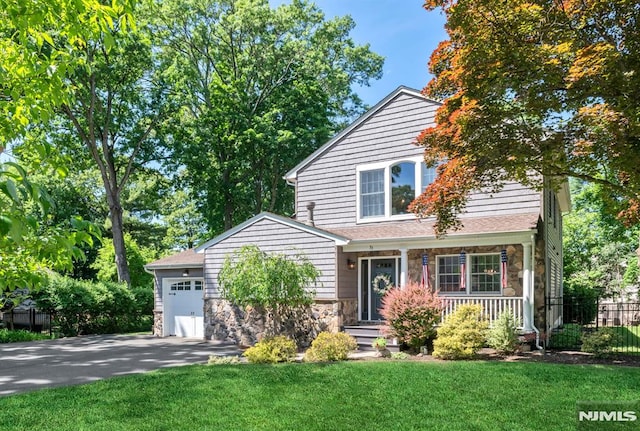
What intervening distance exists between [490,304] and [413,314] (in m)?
2.13

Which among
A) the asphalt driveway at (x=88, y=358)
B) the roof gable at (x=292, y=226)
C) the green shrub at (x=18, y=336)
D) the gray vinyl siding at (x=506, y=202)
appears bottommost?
the green shrub at (x=18, y=336)

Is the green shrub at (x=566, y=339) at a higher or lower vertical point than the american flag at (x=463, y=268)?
lower

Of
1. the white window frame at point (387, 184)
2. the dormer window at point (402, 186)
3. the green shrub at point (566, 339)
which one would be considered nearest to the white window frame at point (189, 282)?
the white window frame at point (387, 184)

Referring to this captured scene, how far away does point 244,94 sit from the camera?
1026 inches

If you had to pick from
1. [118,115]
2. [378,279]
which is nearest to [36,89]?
[378,279]

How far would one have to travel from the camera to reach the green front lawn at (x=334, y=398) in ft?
20.0

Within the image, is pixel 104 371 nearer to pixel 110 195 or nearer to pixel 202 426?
pixel 202 426

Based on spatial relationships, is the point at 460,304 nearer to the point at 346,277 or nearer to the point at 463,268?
the point at 463,268

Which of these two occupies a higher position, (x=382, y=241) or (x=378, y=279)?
(x=382, y=241)

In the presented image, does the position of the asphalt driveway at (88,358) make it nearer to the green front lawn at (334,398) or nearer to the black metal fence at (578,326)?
the green front lawn at (334,398)

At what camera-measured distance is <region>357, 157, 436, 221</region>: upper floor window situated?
1460 cm

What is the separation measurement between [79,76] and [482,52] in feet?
61.1

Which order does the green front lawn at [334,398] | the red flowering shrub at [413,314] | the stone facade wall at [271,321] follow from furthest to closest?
the stone facade wall at [271,321] → the red flowering shrub at [413,314] → the green front lawn at [334,398]

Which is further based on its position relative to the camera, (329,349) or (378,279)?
(378,279)
